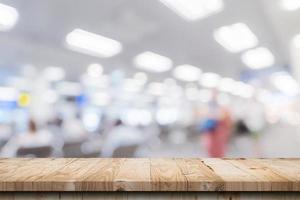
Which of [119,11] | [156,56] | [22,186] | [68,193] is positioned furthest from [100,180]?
[119,11]

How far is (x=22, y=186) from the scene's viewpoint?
3.61 ft

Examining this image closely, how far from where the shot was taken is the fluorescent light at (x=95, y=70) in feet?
5.95

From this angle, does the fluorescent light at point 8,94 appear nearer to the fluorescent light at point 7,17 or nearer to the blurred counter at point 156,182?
the fluorescent light at point 7,17

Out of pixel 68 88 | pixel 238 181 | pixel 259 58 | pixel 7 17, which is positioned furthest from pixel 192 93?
pixel 7 17

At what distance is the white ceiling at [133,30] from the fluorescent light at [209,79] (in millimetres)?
31

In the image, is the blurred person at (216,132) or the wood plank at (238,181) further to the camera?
the blurred person at (216,132)

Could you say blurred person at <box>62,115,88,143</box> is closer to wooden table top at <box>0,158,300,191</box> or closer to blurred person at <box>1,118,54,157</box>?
blurred person at <box>1,118,54,157</box>

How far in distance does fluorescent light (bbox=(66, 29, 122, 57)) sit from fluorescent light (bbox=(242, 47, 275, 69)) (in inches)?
27.1

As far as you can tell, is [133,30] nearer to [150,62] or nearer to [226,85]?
[150,62]

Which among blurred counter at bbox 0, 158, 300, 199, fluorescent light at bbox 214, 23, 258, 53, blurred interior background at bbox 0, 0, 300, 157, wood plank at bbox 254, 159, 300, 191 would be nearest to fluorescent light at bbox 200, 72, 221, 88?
blurred interior background at bbox 0, 0, 300, 157

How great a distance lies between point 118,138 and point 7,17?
2.86ft

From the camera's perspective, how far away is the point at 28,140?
1.78 meters

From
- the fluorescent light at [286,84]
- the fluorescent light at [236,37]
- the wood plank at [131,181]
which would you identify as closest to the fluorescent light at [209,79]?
the fluorescent light at [236,37]

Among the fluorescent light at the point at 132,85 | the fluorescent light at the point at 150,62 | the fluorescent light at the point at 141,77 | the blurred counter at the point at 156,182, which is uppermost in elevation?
the fluorescent light at the point at 150,62
